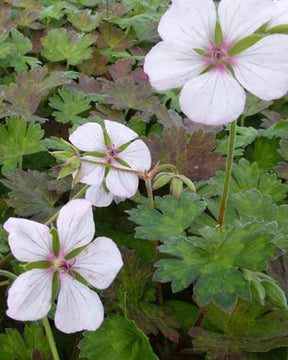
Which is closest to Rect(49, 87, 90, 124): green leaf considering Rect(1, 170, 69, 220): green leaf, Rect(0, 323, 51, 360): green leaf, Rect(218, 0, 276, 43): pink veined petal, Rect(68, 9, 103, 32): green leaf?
Rect(1, 170, 69, 220): green leaf

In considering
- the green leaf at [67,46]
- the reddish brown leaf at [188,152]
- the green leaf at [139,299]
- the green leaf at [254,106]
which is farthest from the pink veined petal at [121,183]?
the green leaf at [67,46]

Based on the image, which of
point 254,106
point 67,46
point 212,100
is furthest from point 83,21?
point 212,100

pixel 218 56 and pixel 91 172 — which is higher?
pixel 218 56

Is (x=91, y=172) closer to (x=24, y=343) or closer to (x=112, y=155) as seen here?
(x=112, y=155)

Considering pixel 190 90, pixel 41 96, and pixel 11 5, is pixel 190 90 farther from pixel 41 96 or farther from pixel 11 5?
pixel 11 5

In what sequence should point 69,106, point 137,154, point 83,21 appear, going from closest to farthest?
point 137,154 < point 69,106 < point 83,21

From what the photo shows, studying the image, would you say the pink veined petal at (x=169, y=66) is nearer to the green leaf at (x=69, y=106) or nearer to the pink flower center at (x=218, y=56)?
the pink flower center at (x=218, y=56)

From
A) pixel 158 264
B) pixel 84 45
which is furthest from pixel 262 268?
pixel 84 45
